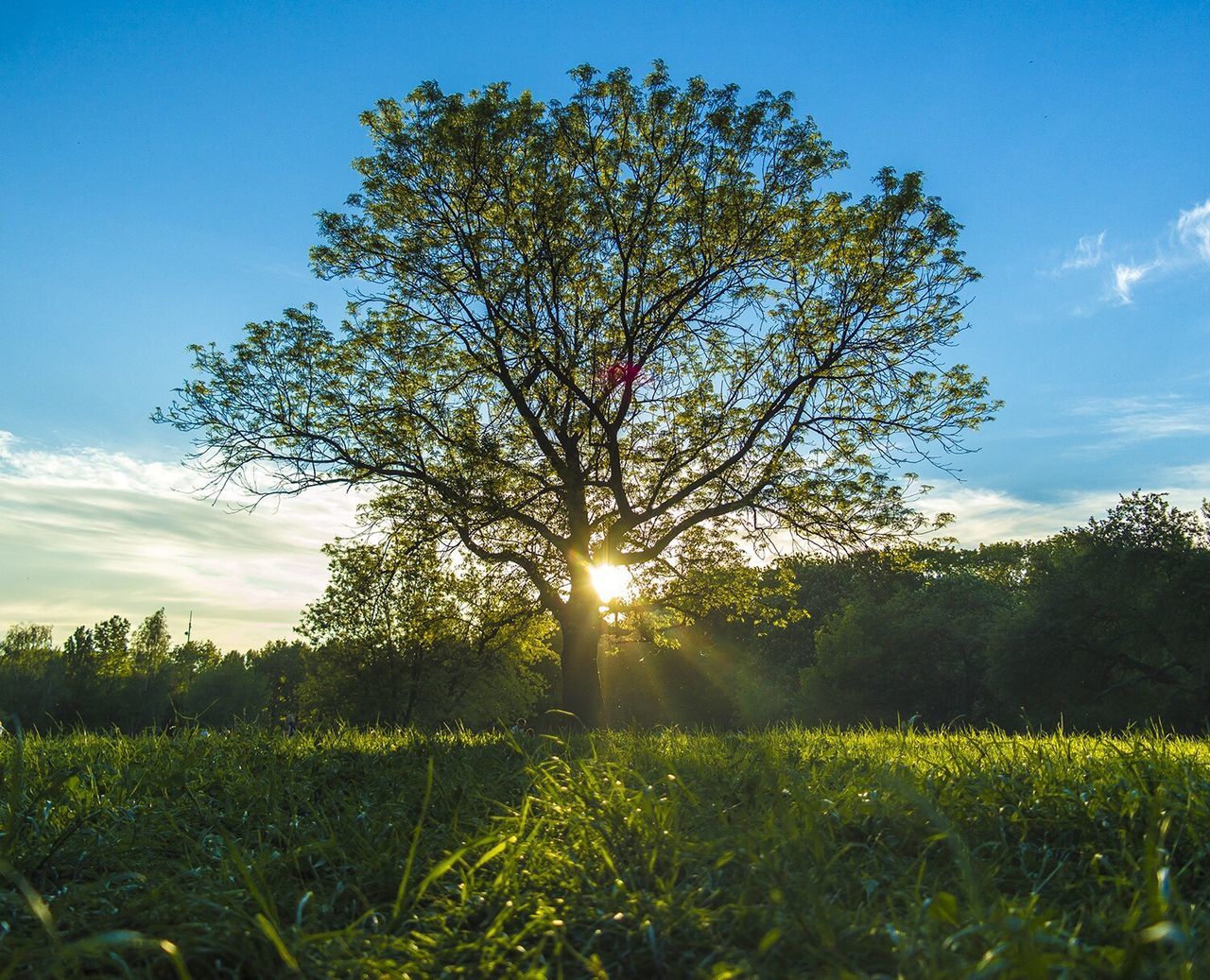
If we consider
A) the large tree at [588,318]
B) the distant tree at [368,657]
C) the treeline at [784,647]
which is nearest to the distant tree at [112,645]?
the treeline at [784,647]

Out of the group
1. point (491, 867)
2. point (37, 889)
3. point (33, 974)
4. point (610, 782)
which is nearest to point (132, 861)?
point (37, 889)

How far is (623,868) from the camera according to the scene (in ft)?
9.99

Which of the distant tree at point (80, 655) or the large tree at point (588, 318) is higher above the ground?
the large tree at point (588, 318)

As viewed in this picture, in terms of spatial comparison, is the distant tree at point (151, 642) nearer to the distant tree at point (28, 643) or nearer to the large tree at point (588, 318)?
the distant tree at point (28, 643)

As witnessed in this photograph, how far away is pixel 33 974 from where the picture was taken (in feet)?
7.57

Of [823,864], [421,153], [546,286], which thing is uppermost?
[421,153]

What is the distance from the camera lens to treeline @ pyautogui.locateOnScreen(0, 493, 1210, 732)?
1914 cm

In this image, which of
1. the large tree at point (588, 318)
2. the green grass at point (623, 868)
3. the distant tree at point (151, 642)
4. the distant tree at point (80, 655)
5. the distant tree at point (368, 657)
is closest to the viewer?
the green grass at point (623, 868)

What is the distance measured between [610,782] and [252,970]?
86.4 inches

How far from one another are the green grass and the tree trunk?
465 inches

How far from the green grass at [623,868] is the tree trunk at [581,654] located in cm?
1181

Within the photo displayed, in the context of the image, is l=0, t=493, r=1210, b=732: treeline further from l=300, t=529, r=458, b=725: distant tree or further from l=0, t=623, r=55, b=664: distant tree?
l=0, t=623, r=55, b=664: distant tree

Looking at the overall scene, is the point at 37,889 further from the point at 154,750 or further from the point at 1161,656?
the point at 1161,656

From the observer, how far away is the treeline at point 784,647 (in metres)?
19.1
